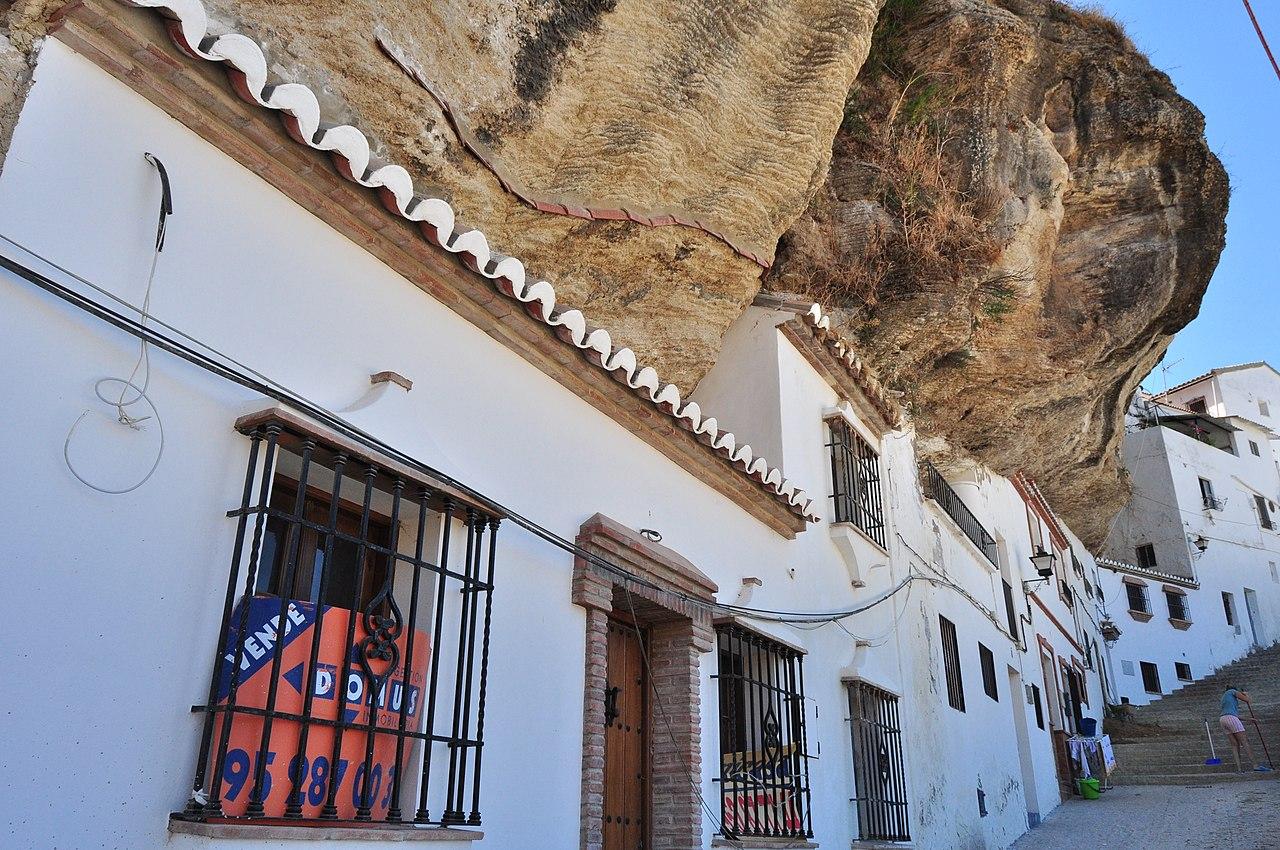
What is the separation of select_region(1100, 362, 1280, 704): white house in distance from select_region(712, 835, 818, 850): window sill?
2336 centimetres

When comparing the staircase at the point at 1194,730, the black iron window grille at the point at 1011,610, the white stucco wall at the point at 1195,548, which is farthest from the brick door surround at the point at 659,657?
the white stucco wall at the point at 1195,548

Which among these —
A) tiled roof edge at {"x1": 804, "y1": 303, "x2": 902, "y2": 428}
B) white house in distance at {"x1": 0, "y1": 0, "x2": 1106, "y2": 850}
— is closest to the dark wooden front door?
white house in distance at {"x1": 0, "y1": 0, "x2": 1106, "y2": 850}

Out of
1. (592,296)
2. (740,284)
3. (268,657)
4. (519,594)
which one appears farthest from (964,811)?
(268,657)

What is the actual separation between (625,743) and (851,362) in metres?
4.98

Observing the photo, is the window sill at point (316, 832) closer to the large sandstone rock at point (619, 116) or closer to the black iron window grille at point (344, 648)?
the black iron window grille at point (344, 648)

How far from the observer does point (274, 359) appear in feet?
13.1

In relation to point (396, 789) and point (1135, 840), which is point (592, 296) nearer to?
point (396, 789)

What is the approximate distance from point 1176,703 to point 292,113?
28.6 metres

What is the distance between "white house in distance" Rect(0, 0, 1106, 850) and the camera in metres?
3.13

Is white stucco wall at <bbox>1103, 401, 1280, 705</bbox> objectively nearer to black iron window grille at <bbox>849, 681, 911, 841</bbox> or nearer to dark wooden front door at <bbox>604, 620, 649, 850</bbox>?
black iron window grille at <bbox>849, 681, 911, 841</bbox>

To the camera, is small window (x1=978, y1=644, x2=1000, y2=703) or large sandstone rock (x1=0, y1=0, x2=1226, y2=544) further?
small window (x1=978, y1=644, x2=1000, y2=703)

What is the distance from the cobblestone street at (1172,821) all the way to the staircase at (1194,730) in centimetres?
155

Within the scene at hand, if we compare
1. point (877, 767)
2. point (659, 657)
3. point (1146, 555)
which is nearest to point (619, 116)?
point (659, 657)

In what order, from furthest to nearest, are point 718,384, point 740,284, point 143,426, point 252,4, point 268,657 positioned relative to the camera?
point 718,384 < point 740,284 < point 252,4 < point 268,657 < point 143,426
